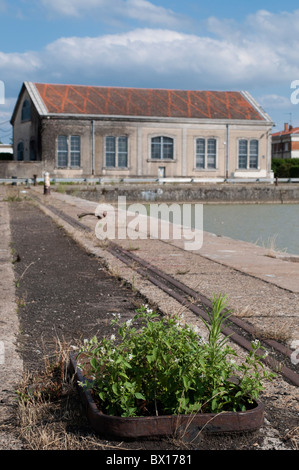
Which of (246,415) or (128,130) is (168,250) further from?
(128,130)

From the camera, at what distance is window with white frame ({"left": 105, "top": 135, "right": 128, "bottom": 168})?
35.8 metres

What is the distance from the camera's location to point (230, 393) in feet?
7.86

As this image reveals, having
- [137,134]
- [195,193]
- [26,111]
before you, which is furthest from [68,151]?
[195,193]

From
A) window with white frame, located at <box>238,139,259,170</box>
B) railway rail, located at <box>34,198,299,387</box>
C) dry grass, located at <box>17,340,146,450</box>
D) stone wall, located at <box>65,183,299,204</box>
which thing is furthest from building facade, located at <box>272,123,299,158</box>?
dry grass, located at <box>17,340,146,450</box>

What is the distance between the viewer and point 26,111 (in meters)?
38.3

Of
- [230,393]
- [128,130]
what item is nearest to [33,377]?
[230,393]

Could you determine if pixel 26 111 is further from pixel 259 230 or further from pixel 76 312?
pixel 76 312

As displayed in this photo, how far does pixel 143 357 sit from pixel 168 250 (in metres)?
4.84

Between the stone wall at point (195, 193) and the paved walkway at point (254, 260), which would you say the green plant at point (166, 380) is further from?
the stone wall at point (195, 193)

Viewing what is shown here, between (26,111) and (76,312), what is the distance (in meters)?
36.0

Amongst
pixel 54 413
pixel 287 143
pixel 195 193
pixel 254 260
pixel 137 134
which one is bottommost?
pixel 54 413

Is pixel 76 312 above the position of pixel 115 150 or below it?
below

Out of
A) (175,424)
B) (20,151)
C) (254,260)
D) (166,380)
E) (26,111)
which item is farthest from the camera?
(20,151)

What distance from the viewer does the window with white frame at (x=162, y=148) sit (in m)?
36.6
